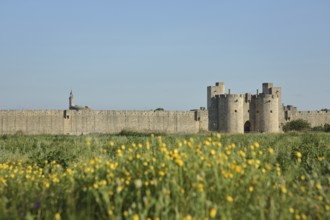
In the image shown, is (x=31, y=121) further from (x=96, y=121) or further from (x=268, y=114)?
(x=268, y=114)

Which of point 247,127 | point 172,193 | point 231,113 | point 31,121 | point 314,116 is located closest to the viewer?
point 172,193

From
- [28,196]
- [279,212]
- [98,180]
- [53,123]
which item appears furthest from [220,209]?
[53,123]

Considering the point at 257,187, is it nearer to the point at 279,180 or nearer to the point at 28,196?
the point at 279,180

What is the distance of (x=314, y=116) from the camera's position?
5238 cm

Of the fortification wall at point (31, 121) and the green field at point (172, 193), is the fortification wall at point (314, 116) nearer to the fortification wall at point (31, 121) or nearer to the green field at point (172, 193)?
the fortification wall at point (31, 121)

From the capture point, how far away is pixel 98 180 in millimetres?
5465

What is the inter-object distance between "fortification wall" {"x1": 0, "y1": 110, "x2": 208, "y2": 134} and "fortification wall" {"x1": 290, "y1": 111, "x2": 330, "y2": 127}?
10783 millimetres

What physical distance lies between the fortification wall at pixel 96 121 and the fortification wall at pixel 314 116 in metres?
10.8

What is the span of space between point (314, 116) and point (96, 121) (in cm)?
2319

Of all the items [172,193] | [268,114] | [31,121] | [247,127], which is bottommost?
[172,193]

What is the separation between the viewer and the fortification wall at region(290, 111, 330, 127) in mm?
51031

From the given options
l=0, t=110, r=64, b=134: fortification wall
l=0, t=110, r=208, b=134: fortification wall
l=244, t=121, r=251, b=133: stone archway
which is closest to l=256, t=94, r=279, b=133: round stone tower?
l=244, t=121, r=251, b=133: stone archway

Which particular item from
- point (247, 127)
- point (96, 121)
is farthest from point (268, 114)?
point (96, 121)

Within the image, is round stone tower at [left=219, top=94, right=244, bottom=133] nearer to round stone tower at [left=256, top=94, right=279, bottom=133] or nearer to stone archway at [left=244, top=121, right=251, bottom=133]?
round stone tower at [left=256, top=94, right=279, bottom=133]
